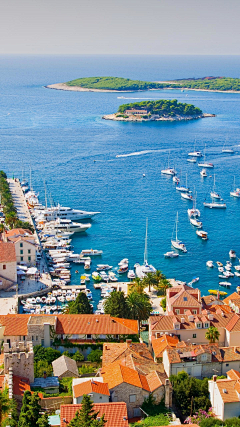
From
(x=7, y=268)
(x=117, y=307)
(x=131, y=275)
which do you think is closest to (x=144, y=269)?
(x=131, y=275)

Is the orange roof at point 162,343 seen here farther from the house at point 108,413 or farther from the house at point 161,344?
the house at point 108,413

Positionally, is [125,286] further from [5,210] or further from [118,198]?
[118,198]

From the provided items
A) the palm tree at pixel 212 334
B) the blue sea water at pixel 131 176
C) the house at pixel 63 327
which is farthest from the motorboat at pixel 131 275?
the palm tree at pixel 212 334

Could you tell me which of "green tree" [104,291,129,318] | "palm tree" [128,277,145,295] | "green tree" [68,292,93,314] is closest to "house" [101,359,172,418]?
"green tree" [104,291,129,318]

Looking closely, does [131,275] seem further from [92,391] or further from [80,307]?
[92,391]

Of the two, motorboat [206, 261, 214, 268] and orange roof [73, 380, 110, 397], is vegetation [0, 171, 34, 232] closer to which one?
motorboat [206, 261, 214, 268]
